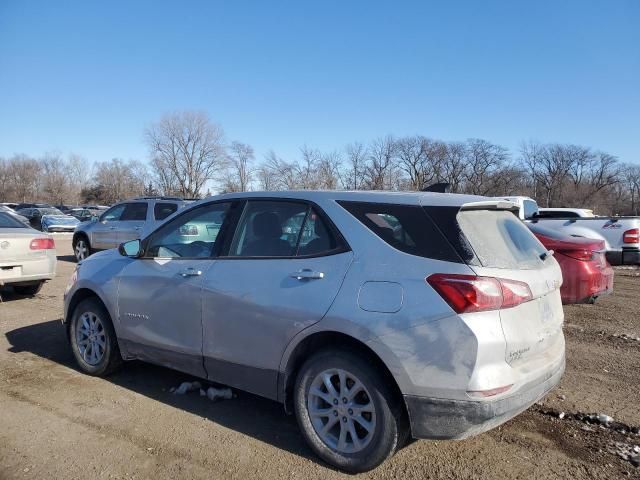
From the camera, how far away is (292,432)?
371cm

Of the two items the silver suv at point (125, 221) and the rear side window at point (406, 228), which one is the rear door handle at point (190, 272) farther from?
the silver suv at point (125, 221)

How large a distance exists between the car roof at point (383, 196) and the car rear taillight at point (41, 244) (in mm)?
5825

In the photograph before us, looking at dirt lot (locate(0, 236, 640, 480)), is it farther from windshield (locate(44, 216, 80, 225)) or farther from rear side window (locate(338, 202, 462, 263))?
windshield (locate(44, 216, 80, 225))

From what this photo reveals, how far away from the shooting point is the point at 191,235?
170 inches

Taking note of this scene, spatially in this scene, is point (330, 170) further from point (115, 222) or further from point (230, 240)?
point (230, 240)

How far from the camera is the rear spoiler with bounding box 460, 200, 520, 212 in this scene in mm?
3188

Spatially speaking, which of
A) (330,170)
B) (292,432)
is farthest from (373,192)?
(330,170)

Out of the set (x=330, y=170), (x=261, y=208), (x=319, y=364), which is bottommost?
(x=319, y=364)

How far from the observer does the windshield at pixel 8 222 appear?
8.48 m

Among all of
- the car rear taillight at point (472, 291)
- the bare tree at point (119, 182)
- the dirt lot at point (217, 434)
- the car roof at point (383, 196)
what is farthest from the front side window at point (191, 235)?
the bare tree at point (119, 182)

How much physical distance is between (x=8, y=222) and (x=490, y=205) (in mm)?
8256

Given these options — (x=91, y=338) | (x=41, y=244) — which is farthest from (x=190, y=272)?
(x=41, y=244)

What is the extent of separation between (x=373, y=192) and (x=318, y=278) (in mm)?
740

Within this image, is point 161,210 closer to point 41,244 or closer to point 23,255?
point 41,244
